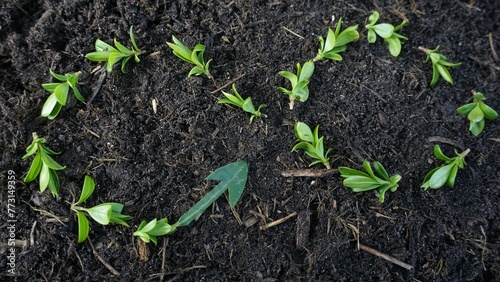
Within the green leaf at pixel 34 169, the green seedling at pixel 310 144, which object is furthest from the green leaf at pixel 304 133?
the green leaf at pixel 34 169

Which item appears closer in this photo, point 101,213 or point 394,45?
point 101,213

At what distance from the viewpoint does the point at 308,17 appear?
168 cm

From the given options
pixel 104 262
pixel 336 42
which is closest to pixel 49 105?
pixel 104 262

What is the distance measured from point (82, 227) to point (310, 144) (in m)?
0.74

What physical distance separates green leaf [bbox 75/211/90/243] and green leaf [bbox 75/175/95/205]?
1.8 inches

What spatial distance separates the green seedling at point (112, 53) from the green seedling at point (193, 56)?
0.13 m

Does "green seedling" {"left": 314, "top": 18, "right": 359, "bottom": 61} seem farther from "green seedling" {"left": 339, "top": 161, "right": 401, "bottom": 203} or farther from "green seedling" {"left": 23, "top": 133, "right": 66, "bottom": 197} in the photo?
"green seedling" {"left": 23, "top": 133, "right": 66, "bottom": 197}

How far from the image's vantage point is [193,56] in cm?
151

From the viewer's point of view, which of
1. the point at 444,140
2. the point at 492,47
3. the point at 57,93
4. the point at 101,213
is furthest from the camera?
the point at 492,47

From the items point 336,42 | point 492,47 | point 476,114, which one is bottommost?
point 476,114

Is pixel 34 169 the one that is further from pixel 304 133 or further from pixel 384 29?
pixel 384 29

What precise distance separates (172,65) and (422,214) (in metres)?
0.97

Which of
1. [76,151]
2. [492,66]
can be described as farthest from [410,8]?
[76,151]

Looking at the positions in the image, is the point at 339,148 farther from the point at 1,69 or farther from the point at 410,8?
the point at 1,69
